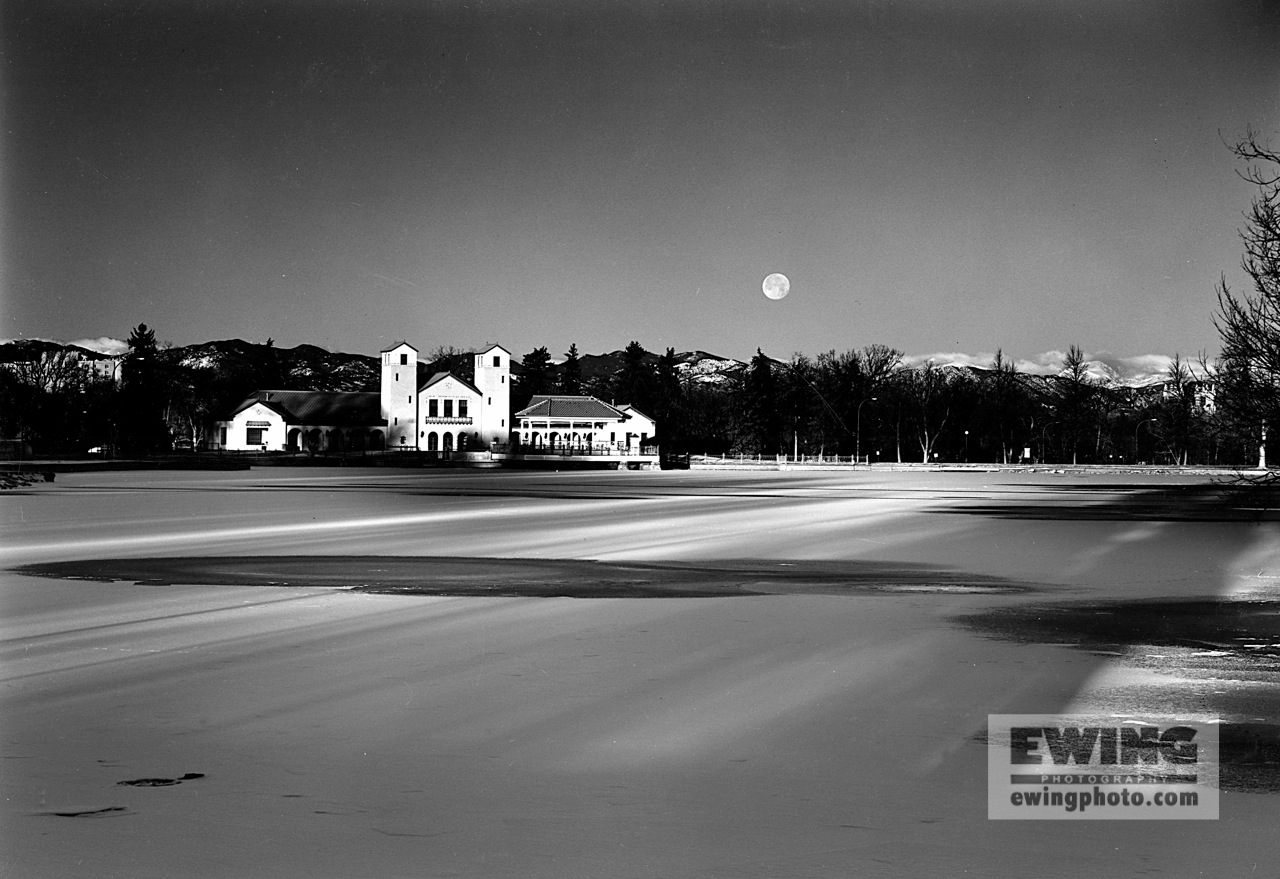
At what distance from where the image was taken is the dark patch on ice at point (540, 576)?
16.0 meters

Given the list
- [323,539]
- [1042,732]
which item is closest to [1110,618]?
[1042,732]

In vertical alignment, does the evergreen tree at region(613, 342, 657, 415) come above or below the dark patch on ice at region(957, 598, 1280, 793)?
above

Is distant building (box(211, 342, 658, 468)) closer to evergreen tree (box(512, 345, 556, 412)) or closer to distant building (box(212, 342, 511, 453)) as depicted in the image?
distant building (box(212, 342, 511, 453))

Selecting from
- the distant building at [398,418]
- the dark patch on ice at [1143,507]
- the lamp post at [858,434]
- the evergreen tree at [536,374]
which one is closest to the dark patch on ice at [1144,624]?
the dark patch on ice at [1143,507]

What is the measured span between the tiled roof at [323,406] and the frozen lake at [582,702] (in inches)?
4168

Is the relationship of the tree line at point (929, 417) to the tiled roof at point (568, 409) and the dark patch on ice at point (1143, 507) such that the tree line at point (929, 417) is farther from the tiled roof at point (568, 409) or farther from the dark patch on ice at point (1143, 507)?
the dark patch on ice at point (1143, 507)

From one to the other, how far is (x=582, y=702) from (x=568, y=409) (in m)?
130

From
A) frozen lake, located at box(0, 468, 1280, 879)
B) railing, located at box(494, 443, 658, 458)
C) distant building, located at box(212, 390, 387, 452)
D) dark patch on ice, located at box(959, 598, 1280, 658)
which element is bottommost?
dark patch on ice, located at box(959, 598, 1280, 658)

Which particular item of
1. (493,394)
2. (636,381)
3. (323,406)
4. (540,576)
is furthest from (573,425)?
(540,576)

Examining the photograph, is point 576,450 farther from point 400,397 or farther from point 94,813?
point 94,813

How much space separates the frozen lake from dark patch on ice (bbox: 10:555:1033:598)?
0.38ft

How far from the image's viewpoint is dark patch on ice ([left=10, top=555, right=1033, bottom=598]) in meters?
16.0

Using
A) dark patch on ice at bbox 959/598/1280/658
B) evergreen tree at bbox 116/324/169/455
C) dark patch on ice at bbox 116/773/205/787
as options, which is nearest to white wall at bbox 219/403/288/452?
evergreen tree at bbox 116/324/169/455

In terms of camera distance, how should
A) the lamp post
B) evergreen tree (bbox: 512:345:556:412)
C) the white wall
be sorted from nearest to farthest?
the lamp post, the white wall, evergreen tree (bbox: 512:345:556:412)
